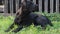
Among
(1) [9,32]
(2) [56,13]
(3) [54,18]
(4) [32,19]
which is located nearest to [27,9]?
(4) [32,19]

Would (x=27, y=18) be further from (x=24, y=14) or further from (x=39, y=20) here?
(x=39, y=20)

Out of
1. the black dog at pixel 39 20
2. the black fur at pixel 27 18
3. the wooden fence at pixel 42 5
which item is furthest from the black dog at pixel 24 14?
the wooden fence at pixel 42 5

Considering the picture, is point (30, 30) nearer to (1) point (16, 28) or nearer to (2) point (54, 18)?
(1) point (16, 28)

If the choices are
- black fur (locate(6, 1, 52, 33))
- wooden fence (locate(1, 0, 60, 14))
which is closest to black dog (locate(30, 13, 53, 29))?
black fur (locate(6, 1, 52, 33))

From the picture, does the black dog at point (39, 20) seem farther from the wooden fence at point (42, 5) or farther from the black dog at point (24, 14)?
the wooden fence at point (42, 5)

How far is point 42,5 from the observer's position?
9391 mm

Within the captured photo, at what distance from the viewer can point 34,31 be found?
601cm

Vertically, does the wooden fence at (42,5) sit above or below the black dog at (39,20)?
above

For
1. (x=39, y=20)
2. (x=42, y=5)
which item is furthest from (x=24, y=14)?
(x=42, y=5)

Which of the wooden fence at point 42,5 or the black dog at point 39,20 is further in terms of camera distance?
the wooden fence at point 42,5

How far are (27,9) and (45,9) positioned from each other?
3.04 m

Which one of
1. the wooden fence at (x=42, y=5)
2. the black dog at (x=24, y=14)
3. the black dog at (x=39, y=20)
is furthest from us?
the wooden fence at (x=42, y=5)

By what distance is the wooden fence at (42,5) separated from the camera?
9.17 metres

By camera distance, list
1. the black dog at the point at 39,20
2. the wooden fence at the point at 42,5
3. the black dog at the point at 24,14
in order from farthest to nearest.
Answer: the wooden fence at the point at 42,5 < the black dog at the point at 39,20 < the black dog at the point at 24,14
